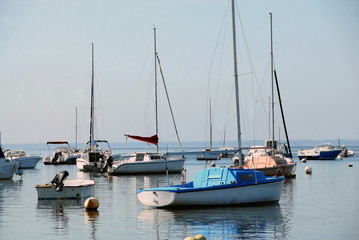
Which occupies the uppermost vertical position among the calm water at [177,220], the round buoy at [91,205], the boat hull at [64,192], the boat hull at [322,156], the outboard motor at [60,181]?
the boat hull at [322,156]

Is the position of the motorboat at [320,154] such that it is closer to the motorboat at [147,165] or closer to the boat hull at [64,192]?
the motorboat at [147,165]

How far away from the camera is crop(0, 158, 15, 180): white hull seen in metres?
66.4

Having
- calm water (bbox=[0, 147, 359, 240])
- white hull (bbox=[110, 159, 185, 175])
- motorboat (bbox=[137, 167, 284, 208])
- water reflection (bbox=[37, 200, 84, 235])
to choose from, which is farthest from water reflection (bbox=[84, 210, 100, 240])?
white hull (bbox=[110, 159, 185, 175])

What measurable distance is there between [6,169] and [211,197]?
34036mm

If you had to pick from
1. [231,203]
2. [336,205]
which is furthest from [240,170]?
[336,205]

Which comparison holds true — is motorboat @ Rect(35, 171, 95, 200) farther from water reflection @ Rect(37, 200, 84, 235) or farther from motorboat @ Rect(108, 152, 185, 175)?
motorboat @ Rect(108, 152, 185, 175)

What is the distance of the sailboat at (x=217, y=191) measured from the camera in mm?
37219

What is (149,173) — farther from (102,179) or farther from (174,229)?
(174,229)

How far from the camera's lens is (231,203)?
38250mm

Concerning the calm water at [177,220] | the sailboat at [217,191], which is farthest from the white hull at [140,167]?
the sailboat at [217,191]

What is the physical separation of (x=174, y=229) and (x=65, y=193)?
45.7 feet

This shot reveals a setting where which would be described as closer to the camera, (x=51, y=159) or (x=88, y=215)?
(x=88, y=215)

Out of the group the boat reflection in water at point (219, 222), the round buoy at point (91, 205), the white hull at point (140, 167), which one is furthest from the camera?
the white hull at point (140, 167)

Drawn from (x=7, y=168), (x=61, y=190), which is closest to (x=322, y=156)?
(x=7, y=168)
